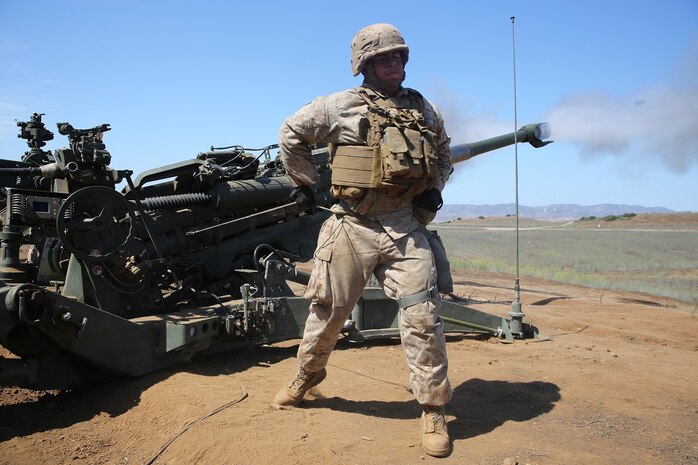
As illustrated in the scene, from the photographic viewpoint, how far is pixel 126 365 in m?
4.64

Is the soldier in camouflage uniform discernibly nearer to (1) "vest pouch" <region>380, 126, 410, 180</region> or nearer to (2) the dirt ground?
(1) "vest pouch" <region>380, 126, 410, 180</region>

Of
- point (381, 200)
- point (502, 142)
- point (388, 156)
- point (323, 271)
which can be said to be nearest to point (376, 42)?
point (388, 156)

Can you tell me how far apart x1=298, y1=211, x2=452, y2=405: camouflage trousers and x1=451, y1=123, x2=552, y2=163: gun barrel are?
2.81m

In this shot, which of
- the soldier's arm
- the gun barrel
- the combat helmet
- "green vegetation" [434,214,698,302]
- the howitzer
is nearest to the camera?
the combat helmet

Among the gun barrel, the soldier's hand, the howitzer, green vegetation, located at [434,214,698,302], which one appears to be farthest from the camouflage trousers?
green vegetation, located at [434,214,698,302]

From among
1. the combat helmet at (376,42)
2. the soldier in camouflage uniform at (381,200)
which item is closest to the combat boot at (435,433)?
the soldier in camouflage uniform at (381,200)

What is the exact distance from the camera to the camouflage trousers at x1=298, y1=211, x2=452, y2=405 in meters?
3.68

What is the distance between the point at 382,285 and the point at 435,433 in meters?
0.95

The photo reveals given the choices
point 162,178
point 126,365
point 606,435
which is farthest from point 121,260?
point 606,435

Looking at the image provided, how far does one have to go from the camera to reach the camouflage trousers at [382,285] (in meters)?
3.68

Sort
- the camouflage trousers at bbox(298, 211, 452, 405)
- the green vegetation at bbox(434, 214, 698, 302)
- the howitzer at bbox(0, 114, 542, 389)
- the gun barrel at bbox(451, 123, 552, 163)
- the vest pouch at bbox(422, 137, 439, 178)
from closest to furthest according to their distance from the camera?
the camouflage trousers at bbox(298, 211, 452, 405) → the vest pouch at bbox(422, 137, 439, 178) → the howitzer at bbox(0, 114, 542, 389) → the gun barrel at bbox(451, 123, 552, 163) → the green vegetation at bbox(434, 214, 698, 302)

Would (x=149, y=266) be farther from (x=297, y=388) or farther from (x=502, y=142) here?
(x=502, y=142)

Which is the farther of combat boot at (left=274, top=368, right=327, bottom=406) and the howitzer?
the howitzer

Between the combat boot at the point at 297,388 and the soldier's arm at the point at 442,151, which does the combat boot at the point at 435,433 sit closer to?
the combat boot at the point at 297,388
